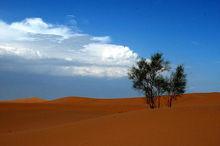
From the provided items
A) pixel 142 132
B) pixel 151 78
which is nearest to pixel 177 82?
pixel 151 78

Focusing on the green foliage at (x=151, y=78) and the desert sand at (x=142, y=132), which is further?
the green foliage at (x=151, y=78)

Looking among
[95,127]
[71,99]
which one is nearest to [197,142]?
[95,127]

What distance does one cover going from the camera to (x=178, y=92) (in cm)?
3556

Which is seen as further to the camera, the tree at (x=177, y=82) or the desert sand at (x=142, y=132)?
the tree at (x=177, y=82)

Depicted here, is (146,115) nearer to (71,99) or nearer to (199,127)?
(199,127)

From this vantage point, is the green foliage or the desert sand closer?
the desert sand

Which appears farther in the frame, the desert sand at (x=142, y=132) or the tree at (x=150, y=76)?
the tree at (x=150, y=76)

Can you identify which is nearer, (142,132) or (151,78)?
(142,132)

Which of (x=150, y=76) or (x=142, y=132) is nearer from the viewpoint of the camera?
(x=142, y=132)

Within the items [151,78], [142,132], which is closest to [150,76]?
[151,78]

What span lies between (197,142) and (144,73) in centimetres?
2113

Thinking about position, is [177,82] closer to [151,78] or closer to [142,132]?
[151,78]

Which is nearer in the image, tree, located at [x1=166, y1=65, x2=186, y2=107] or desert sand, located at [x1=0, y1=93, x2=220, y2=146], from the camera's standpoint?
desert sand, located at [x1=0, y1=93, x2=220, y2=146]

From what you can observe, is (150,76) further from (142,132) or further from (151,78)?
(142,132)
